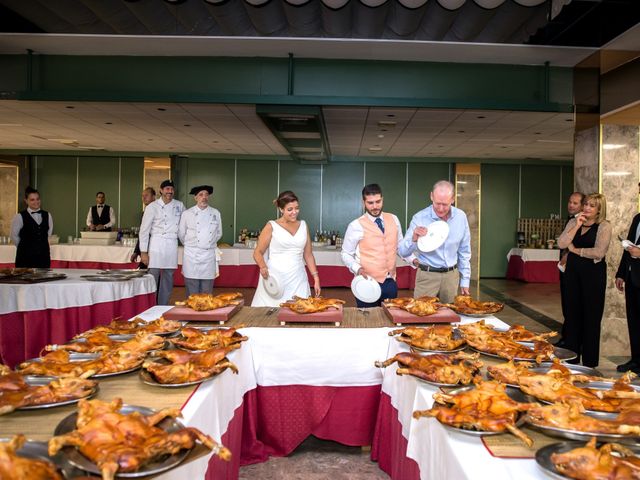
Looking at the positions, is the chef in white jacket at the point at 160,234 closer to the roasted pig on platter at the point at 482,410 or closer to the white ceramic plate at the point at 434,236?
the white ceramic plate at the point at 434,236

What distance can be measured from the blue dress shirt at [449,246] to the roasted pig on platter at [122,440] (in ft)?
8.35

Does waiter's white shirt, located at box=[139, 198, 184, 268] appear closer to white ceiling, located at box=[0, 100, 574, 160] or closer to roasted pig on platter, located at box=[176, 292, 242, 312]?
white ceiling, located at box=[0, 100, 574, 160]

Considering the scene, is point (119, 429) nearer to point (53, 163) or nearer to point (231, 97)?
point (231, 97)

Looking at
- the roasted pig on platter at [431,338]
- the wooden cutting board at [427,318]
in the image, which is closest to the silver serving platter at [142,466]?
the roasted pig on platter at [431,338]

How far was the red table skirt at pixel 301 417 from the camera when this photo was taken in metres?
2.78

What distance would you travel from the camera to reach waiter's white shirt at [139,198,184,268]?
17.8 feet

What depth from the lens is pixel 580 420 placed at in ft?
4.53

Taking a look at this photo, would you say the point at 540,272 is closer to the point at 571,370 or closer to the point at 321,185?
the point at 321,185

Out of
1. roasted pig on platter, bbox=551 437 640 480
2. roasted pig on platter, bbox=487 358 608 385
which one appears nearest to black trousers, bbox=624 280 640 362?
roasted pig on platter, bbox=487 358 608 385

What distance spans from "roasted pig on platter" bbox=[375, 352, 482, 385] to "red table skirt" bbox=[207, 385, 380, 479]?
0.88 metres

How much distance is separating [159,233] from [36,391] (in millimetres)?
4043

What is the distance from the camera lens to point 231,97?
18.7ft

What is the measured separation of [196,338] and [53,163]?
11994mm

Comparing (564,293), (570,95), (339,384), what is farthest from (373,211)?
(570,95)
